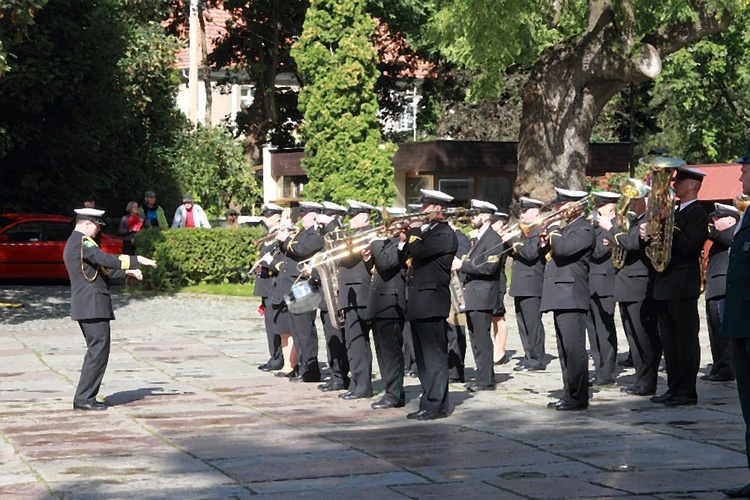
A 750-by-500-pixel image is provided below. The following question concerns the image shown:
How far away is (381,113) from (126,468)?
34.2 metres

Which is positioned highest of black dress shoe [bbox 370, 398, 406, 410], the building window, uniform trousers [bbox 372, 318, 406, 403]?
the building window

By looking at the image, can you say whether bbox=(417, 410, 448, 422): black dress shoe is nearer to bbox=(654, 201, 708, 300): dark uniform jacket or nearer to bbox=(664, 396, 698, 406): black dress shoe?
bbox=(664, 396, 698, 406): black dress shoe

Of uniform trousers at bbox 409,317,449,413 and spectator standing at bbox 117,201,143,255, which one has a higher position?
spectator standing at bbox 117,201,143,255

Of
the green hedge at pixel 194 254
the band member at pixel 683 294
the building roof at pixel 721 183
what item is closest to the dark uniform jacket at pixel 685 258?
the band member at pixel 683 294

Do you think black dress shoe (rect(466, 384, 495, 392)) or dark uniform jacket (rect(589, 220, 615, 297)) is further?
dark uniform jacket (rect(589, 220, 615, 297))

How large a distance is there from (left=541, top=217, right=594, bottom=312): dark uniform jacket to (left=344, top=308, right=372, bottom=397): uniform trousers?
1.91 meters

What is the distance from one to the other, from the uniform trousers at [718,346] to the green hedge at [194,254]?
38.3 ft

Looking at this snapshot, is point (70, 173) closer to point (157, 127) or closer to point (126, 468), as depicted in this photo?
point (157, 127)

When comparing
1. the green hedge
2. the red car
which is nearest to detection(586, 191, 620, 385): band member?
the green hedge

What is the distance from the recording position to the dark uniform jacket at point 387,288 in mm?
11641

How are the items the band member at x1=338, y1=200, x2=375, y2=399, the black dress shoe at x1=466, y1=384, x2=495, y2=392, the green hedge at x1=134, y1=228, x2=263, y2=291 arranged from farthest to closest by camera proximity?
1. the green hedge at x1=134, y1=228, x2=263, y2=291
2. the black dress shoe at x1=466, y1=384, x2=495, y2=392
3. the band member at x1=338, y1=200, x2=375, y2=399

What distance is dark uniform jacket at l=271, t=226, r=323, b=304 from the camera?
1339cm

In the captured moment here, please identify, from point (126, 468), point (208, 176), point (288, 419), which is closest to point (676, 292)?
point (288, 419)

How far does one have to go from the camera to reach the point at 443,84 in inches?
1639
